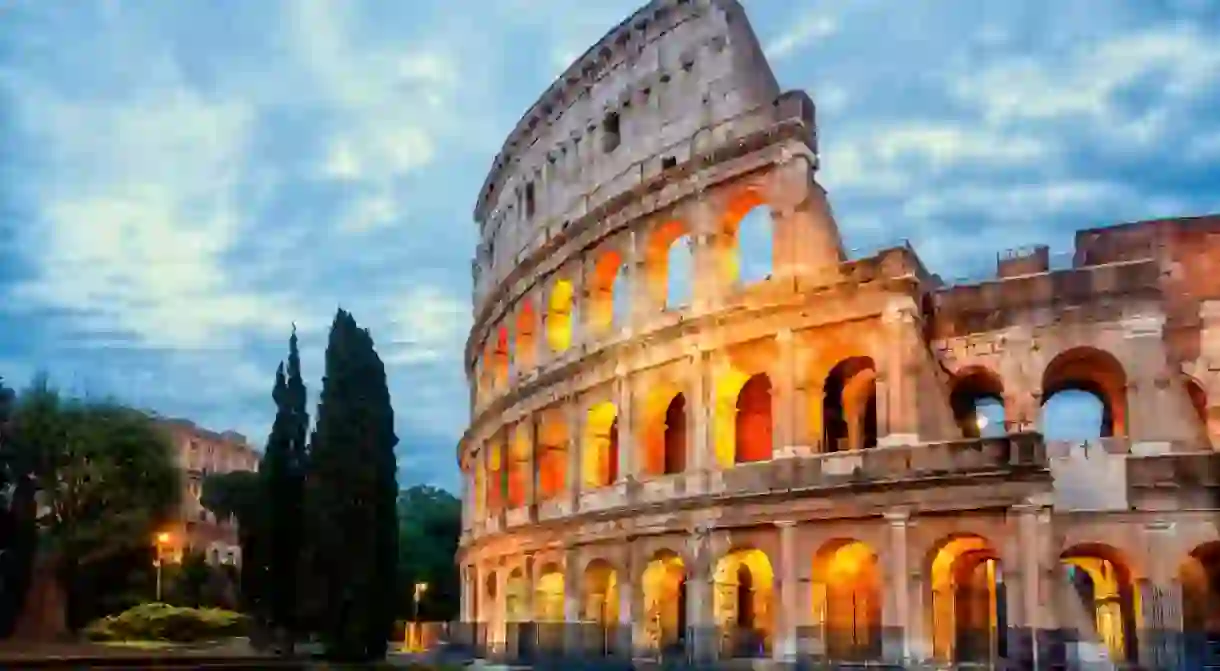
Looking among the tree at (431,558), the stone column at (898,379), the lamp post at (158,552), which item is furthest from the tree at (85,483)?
the stone column at (898,379)

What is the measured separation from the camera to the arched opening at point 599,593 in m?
33.2

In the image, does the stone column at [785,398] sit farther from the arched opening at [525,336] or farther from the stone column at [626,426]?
the arched opening at [525,336]

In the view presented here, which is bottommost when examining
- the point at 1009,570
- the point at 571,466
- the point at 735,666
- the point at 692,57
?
the point at 735,666

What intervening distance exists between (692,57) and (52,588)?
34.5 m

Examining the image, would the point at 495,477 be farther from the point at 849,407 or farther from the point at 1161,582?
the point at 1161,582

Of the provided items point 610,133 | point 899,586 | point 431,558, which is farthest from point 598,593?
point 431,558

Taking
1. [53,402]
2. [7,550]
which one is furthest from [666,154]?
[53,402]

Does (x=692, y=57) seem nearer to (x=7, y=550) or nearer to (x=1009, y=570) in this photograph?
(x=1009, y=570)

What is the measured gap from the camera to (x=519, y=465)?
38.9 metres

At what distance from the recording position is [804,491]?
27.3 m

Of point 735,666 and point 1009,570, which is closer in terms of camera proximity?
point 1009,570

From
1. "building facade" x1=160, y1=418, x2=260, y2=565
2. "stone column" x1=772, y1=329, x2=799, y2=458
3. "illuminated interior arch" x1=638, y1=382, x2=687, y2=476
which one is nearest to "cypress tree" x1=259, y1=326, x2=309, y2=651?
"illuminated interior arch" x1=638, y1=382, x2=687, y2=476

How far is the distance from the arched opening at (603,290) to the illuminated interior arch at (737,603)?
768cm

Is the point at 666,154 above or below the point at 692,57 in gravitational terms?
below
